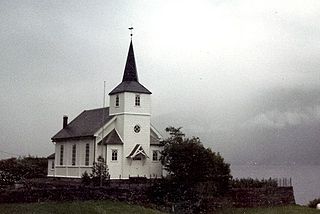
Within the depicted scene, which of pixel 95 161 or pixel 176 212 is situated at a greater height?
pixel 95 161

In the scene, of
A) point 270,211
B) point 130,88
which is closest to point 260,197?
point 270,211

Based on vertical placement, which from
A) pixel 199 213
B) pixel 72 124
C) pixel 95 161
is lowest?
pixel 199 213

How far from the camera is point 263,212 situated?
118ft

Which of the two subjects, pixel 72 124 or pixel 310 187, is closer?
pixel 72 124

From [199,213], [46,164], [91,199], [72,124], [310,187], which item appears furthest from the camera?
[46,164]

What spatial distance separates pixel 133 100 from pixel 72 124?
12.5 meters

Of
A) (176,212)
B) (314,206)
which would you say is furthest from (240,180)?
(176,212)

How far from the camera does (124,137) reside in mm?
46406

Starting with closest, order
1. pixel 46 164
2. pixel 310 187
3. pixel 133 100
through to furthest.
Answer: pixel 133 100
pixel 310 187
pixel 46 164

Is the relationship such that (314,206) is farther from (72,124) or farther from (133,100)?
(72,124)

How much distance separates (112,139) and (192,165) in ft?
34.8

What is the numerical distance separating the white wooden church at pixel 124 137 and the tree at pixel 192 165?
21.8 feet

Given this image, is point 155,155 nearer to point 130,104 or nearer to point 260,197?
point 130,104

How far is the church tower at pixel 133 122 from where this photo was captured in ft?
151
